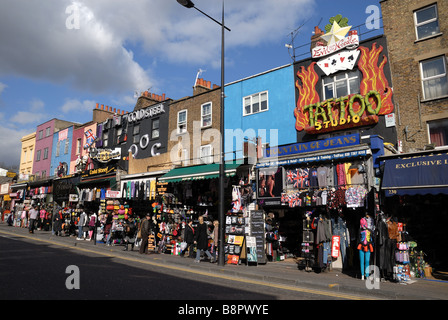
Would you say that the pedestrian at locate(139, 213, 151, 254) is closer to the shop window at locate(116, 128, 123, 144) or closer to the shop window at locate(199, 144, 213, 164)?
the shop window at locate(199, 144, 213, 164)

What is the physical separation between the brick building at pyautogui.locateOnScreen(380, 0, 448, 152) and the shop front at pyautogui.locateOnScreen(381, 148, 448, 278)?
2.32 m

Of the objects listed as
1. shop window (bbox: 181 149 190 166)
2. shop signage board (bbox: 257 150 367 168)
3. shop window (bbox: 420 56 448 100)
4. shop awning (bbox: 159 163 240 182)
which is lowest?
shop awning (bbox: 159 163 240 182)

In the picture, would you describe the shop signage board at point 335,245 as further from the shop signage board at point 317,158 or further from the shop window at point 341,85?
the shop window at point 341,85

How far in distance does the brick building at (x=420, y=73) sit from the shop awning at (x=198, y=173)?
7.68m

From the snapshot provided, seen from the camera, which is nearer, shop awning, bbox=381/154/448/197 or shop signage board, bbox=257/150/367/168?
shop awning, bbox=381/154/448/197

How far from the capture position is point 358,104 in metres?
15.0

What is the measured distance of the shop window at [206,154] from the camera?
20.8 meters

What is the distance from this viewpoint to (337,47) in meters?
16.0

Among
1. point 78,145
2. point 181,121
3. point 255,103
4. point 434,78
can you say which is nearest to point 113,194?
point 181,121

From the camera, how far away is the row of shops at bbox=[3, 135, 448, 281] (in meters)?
10.7

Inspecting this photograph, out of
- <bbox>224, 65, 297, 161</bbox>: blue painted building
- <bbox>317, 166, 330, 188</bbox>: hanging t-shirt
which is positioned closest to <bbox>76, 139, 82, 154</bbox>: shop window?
<bbox>224, 65, 297, 161</bbox>: blue painted building

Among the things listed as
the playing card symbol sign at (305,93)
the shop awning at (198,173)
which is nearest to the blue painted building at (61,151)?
the shop awning at (198,173)

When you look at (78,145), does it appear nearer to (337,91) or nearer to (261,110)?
(261,110)
